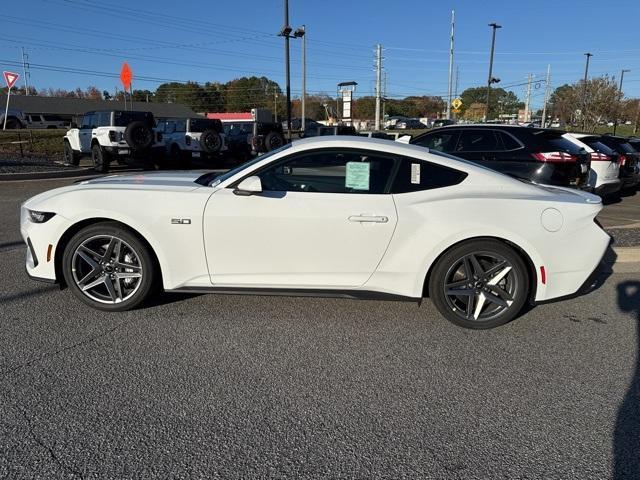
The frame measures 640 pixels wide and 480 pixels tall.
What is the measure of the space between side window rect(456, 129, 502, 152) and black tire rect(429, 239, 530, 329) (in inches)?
196

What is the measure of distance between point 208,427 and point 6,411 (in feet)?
3.77

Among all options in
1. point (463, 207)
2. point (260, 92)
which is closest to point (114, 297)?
point (463, 207)

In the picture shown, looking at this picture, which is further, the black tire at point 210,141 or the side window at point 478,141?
the black tire at point 210,141

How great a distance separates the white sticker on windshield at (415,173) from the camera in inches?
154

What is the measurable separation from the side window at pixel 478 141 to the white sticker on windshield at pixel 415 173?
4971mm

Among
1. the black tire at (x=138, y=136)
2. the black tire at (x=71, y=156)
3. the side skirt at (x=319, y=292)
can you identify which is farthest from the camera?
the black tire at (x=71, y=156)

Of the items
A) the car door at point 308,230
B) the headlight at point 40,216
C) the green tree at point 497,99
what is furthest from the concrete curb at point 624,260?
the green tree at point 497,99

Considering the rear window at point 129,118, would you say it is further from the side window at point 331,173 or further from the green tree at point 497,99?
the green tree at point 497,99

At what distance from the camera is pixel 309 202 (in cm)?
382

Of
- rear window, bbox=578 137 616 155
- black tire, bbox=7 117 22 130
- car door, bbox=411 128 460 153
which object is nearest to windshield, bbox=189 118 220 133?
car door, bbox=411 128 460 153

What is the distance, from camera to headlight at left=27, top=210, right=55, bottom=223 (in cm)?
401

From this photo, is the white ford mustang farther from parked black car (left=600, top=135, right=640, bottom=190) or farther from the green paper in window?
parked black car (left=600, top=135, right=640, bottom=190)

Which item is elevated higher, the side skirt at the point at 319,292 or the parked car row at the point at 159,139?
the parked car row at the point at 159,139

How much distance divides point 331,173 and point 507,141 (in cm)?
533
